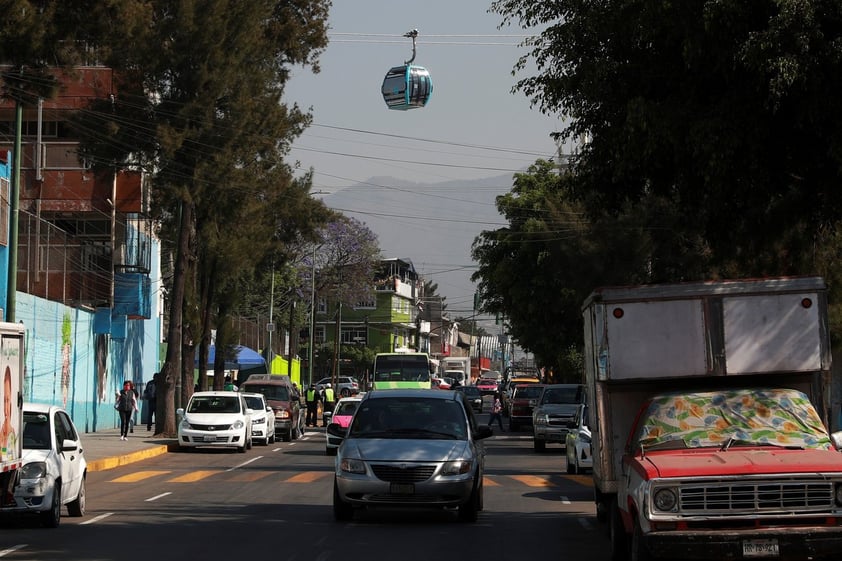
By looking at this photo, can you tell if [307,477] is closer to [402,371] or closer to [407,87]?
[407,87]

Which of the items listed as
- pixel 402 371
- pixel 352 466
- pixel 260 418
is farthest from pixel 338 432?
pixel 402 371

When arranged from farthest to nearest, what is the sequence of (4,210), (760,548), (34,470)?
(4,210), (34,470), (760,548)

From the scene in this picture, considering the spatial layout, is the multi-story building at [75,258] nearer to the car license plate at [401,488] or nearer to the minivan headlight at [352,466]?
the minivan headlight at [352,466]

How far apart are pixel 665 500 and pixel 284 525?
7186 mm

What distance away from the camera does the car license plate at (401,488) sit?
1642cm

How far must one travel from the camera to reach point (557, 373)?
63.3 metres

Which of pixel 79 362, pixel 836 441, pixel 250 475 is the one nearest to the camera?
pixel 836 441

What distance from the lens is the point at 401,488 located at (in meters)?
16.4

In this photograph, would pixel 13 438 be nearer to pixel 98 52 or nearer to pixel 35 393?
pixel 98 52

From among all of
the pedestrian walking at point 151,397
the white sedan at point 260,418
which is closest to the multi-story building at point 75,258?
the pedestrian walking at point 151,397

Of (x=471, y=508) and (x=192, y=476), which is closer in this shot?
(x=471, y=508)

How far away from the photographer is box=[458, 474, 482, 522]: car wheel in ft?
55.5

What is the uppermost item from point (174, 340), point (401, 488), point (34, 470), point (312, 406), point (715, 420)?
point (174, 340)

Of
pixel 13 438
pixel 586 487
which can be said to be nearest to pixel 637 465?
pixel 13 438
